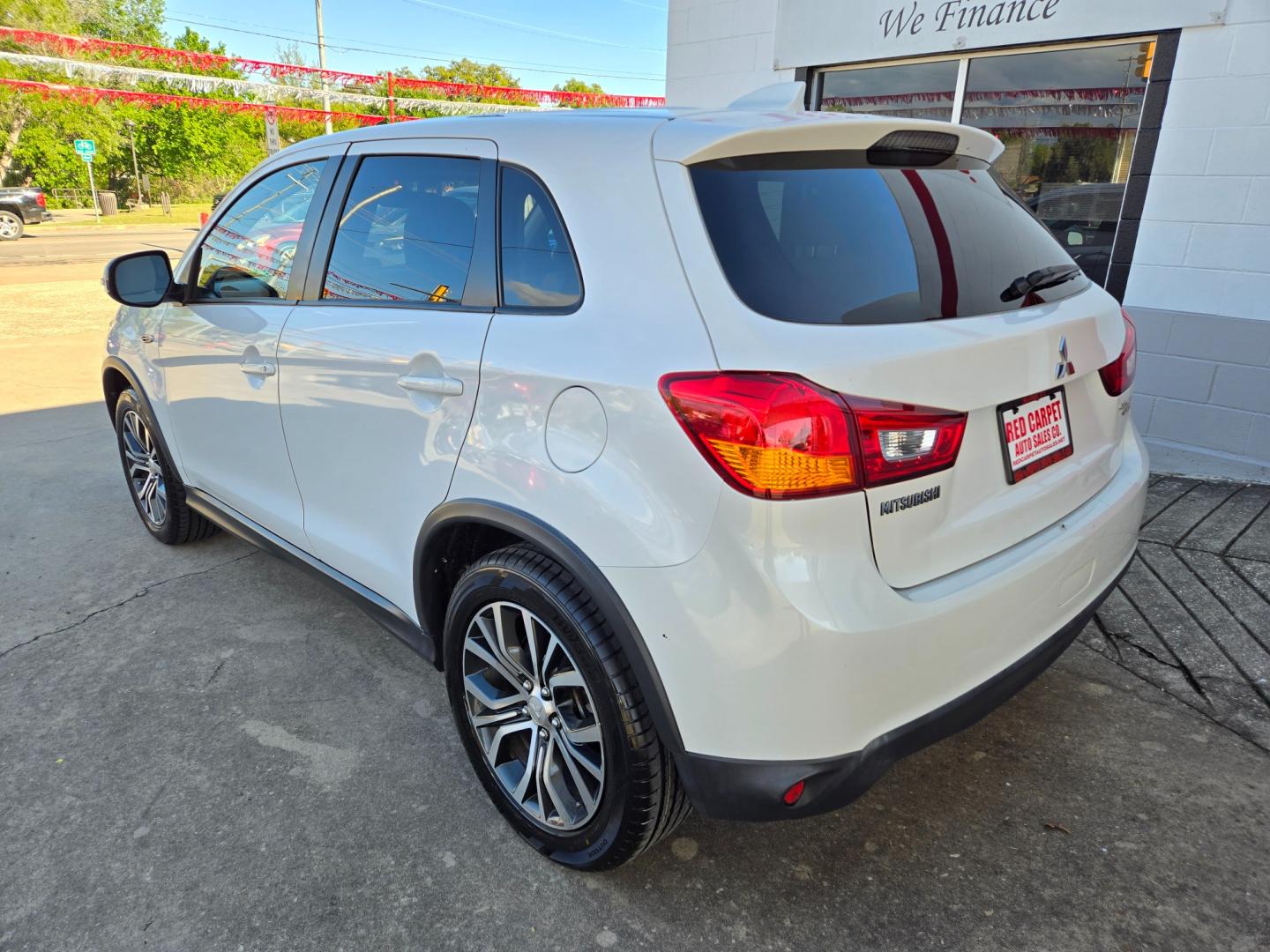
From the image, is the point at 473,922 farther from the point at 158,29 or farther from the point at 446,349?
the point at 158,29

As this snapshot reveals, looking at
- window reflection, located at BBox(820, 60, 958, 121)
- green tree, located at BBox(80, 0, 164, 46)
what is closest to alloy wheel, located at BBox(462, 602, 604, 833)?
window reflection, located at BBox(820, 60, 958, 121)

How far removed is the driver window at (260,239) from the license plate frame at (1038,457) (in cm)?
229

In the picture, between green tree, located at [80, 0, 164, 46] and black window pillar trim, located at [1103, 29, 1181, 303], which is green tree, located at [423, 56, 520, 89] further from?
black window pillar trim, located at [1103, 29, 1181, 303]

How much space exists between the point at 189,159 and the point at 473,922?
49.9m

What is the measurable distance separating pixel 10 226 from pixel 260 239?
1078 inches

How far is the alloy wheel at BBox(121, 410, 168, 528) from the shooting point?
407 cm

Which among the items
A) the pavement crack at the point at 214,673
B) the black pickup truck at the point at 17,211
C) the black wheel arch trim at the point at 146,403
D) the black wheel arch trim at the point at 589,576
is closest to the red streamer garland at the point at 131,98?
the black pickup truck at the point at 17,211

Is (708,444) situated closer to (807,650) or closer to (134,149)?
(807,650)

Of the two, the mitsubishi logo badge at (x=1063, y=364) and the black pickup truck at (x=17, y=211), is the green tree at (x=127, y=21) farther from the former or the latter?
the mitsubishi logo badge at (x=1063, y=364)

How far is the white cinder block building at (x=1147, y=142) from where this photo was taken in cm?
474

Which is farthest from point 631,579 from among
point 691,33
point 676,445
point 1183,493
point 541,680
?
point 691,33

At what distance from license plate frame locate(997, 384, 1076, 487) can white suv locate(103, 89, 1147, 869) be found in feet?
0.04

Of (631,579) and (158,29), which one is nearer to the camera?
(631,579)

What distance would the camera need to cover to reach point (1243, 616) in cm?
339
